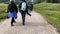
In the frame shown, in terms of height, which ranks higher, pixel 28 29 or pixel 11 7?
pixel 11 7

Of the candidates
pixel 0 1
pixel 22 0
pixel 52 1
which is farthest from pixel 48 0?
pixel 22 0

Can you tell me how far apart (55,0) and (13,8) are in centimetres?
4794

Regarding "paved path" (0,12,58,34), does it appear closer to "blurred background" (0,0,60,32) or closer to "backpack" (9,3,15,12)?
"blurred background" (0,0,60,32)

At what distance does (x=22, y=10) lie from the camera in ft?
47.4

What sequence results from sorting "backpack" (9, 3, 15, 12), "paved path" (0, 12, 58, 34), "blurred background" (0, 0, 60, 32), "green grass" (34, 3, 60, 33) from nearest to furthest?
1. "paved path" (0, 12, 58, 34)
2. "backpack" (9, 3, 15, 12)
3. "green grass" (34, 3, 60, 33)
4. "blurred background" (0, 0, 60, 32)

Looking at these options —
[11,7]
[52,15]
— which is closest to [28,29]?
[11,7]

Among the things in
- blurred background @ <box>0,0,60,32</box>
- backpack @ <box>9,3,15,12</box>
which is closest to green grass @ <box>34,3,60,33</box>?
blurred background @ <box>0,0,60,32</box>

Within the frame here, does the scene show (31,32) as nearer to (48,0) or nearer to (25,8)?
(25,8)

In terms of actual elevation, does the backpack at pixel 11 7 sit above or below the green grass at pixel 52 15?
above

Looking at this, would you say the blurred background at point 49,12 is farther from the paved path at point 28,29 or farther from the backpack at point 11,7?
the backpack at point 11,7

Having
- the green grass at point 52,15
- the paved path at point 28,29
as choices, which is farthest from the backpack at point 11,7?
the green grass at point 52,15

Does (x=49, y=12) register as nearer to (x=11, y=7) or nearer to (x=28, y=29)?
(x=11, y=7)

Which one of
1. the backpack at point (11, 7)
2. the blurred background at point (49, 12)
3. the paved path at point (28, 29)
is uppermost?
the backpack at point (11, 7)

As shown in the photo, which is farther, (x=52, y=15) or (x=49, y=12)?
(x=49, y=12)
